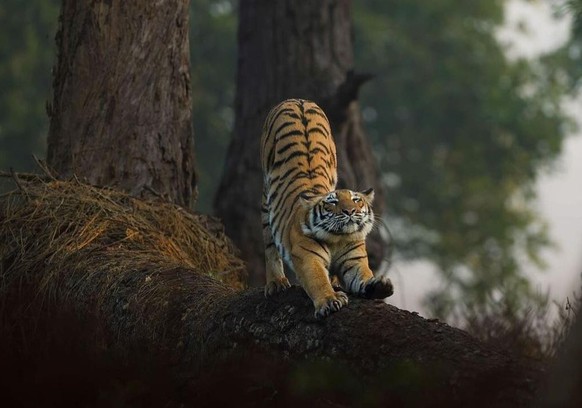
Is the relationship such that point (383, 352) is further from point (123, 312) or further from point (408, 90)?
point (408, 90)

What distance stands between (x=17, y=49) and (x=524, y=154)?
1424 centimetres

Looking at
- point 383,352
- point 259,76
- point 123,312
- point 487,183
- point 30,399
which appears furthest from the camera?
point 487,183

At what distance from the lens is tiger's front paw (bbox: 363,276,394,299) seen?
6.64 m

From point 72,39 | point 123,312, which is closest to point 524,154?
point 72,39

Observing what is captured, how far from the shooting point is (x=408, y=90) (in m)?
33.2

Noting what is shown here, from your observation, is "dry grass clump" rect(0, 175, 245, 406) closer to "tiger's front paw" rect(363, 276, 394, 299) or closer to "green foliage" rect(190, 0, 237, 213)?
"tiger's front paw" rect(363, 276, 394, 299)

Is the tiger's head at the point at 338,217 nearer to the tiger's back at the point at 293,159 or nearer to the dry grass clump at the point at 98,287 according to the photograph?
the tiger's back at the point at 293,159

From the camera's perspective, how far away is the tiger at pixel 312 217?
6832 mm

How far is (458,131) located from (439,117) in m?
0.77

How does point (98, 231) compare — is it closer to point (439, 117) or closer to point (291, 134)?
point (291, 134)

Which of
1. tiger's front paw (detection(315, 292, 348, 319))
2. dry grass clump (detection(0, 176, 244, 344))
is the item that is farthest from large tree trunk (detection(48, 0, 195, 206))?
tiger's front paw (detection(315, 292, 348, 319))

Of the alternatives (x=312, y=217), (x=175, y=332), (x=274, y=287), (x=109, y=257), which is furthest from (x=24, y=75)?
(x=274, y=287)

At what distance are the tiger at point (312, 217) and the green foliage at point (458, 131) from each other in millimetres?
23396

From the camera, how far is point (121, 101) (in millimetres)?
10266
